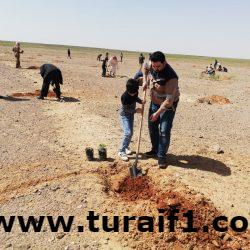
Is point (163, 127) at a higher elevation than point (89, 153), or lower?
higher

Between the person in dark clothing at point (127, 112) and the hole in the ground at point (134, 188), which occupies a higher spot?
the person in dark clothing at point (127, 112)

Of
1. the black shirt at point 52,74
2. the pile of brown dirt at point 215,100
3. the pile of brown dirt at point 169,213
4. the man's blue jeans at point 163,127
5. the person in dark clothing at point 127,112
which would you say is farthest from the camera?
the pile of brown dirt at point 215,100

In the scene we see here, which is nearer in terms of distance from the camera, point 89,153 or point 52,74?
point 89,153

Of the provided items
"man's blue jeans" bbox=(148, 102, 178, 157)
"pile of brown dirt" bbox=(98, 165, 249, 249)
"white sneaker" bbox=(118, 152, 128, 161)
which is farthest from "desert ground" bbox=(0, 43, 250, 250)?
"man's blue jeans" bbox=(148, 102, 178, 157)

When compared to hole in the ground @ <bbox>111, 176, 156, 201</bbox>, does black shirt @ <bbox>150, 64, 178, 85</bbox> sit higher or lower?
higher

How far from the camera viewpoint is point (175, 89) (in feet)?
23.2

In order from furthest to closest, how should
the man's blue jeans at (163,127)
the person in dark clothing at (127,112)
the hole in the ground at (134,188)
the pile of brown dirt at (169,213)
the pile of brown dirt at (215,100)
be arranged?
the pile of brown dirt at (215,100) → the person in dark clothing at (127,112) → the man's blue jeans at (163,127) → the hole in the ground at (134,188) → the pile of brown dirt at (169,213)

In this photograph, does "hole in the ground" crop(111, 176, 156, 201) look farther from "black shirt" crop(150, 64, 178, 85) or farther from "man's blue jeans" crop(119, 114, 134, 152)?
"black shirt" crop(150, 64, 178, 85)

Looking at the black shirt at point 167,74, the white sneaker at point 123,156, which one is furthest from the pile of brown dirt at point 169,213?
the black shirt at point 167,74

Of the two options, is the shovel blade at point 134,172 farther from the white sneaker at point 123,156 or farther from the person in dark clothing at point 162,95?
the white sneaker at point 123,156

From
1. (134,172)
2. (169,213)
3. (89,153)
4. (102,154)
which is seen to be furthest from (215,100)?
(169,213)

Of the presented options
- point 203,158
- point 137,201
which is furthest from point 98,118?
point 137,201

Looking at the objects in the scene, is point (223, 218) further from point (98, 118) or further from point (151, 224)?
point (98, 118)

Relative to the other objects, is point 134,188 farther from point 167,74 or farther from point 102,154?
point 167,74
